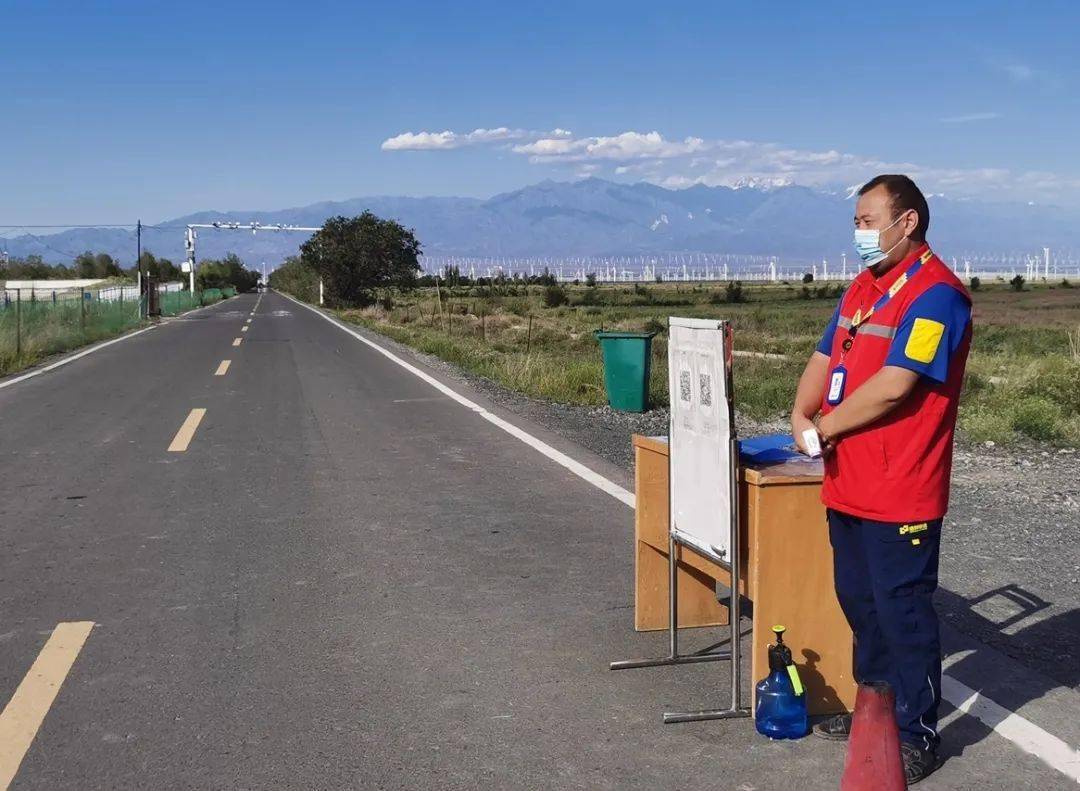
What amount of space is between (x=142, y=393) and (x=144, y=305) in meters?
31.8

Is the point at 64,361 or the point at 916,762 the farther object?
the point at 64,361

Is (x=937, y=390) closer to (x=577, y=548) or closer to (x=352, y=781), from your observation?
(x=352, y=781)

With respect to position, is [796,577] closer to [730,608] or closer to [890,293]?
[730,608]

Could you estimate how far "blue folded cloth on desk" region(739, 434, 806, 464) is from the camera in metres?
4.41

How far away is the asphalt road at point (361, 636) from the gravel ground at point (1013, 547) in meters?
0.30

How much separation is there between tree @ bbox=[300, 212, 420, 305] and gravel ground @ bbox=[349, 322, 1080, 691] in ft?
179

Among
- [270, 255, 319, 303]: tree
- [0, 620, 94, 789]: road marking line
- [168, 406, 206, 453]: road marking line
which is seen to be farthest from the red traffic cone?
[270, 255, 319, 303]: tree

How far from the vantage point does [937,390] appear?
3625 mm

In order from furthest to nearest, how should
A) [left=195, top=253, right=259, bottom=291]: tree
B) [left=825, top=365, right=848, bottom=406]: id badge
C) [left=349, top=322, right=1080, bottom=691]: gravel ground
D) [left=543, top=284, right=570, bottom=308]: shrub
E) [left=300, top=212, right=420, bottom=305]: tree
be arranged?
1. [left=195, top=253, right=259, bottom=291]: tree
2. [left=543, top=284, right=570, bottom=308]: shrub
3. [left=300, top=212, right=420, bottom=305]: tree
4. [left=349, top=322, right=1080, bottom=691]: gravel ground
5. [left=825, top=365, right=848, bottom=406]: id badge

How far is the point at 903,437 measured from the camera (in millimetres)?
3633

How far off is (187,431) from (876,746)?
9.99 metres

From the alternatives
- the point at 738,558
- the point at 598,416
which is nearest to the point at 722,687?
the point at 738,558

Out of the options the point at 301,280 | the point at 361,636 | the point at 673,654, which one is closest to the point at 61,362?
the point at 361,636

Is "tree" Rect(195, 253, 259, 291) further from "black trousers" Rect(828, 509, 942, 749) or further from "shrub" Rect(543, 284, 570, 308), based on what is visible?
"black trousers" Rect(828, 509, 942, 749)
